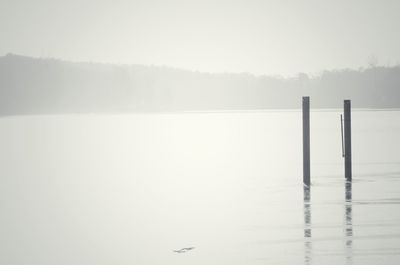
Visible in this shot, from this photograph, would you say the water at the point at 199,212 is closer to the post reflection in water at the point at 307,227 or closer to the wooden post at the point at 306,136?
the post reflection in water at the point at 307,227

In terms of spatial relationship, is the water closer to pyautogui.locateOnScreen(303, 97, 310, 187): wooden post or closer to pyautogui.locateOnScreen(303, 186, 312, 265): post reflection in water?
pyautogui.locateOnScreen(303, 186, 312, 265): post reflection in water

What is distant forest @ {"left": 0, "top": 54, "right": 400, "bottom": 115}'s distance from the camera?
454ft

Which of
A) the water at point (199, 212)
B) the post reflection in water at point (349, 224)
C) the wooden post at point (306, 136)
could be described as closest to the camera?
the post reflection in water at point (349, 224)

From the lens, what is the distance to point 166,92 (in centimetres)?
16500

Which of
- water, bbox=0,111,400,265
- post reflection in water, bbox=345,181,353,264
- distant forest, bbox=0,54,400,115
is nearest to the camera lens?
post reflection in water, bbox=345,181,353,264

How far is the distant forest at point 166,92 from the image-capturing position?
454 feet

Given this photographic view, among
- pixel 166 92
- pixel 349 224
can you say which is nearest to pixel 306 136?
pixel 349 224

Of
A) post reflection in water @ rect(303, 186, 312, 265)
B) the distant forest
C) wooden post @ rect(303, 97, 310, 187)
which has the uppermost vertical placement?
the distant forest

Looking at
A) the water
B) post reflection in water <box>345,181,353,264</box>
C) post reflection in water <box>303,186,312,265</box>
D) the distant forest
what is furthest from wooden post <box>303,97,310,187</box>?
the distant forest

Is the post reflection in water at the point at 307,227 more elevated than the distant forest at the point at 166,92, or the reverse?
the distant forest at the point at 166,92

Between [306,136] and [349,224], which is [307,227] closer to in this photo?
[349,224]

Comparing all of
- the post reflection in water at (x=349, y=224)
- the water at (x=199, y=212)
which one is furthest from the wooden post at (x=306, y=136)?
the post reflection in water at (x=349, y=224)

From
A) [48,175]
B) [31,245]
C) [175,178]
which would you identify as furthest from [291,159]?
[31,245]

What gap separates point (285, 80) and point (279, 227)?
164901 mm
